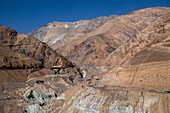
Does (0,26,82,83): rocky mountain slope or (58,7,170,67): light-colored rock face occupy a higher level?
(58,7,170,67): light-colored rock face

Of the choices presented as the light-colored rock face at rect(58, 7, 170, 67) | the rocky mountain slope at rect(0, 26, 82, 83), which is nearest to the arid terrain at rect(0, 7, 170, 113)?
the rocky mountain slope at rect(0, 26, 82, 83)

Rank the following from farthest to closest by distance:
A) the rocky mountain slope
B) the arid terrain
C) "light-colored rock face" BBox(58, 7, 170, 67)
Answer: "light-colored rock face" BBox(58, 7, 170, 67) < the rocky mountain slope < the arid terrain

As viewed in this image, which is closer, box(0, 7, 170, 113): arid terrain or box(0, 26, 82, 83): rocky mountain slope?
box(0, 7, 170, 113): arid terrain

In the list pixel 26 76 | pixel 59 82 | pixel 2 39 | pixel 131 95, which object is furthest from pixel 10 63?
pixel 131 95

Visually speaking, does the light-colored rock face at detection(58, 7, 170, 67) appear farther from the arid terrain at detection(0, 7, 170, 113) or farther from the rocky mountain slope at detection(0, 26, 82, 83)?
the rocky mountain slope at detection(0, 26, 82, 83)

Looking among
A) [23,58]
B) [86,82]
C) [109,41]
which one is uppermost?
[109,41]

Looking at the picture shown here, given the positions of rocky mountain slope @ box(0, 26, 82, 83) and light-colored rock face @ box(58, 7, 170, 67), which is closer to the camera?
rocky mountain slope @ box(0, 26, 82, 83)

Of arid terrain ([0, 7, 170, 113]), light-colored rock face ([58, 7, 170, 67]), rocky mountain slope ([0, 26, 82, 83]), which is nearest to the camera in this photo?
arid terrain ([0, 7, 170, 113])

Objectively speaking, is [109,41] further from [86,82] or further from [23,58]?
[86,82]

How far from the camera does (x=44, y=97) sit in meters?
34.5

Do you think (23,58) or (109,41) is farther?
(109,41)

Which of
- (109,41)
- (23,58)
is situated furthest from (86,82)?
(109,41)

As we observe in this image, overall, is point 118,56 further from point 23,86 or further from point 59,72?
point 23,86

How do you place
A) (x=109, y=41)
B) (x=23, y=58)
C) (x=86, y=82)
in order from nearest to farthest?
(x=86, y=82), (x=23, y=58), (x=109, y=41)
